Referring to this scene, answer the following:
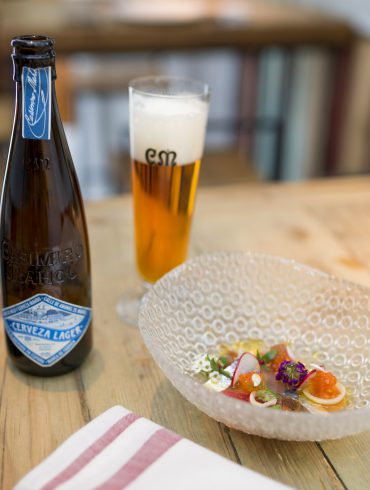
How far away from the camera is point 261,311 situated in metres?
0.77

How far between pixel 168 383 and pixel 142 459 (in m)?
0.17

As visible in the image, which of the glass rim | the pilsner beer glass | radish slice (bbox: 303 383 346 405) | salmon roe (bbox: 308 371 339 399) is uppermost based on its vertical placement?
the glass rim

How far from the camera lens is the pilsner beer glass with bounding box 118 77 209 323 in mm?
733

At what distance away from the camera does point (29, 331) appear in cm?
62

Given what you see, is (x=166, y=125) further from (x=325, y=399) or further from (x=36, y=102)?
(x=325, y=399)

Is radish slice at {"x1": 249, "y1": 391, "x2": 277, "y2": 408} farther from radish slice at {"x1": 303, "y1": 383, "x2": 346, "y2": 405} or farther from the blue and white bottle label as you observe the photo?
the blue and white bottle label

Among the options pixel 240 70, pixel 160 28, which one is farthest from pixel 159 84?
pixel 240 70

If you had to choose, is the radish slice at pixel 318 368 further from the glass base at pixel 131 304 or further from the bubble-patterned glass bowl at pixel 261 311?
the glass base at pixel 131 304

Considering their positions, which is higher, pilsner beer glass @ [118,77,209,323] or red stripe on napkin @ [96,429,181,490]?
pilsner beer glass @ [118,77,209,323]

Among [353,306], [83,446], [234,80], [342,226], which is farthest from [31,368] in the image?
[234,80]

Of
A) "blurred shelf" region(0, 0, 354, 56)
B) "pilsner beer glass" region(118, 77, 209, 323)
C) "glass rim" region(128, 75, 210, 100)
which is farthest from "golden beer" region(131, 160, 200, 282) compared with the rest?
"blurred shelf" region(0, 0, 354, 56)

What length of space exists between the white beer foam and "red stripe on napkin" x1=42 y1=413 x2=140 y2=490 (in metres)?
0.32

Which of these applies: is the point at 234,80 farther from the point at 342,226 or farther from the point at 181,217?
the point at 181,217

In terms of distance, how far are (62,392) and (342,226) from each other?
0.62 meters
